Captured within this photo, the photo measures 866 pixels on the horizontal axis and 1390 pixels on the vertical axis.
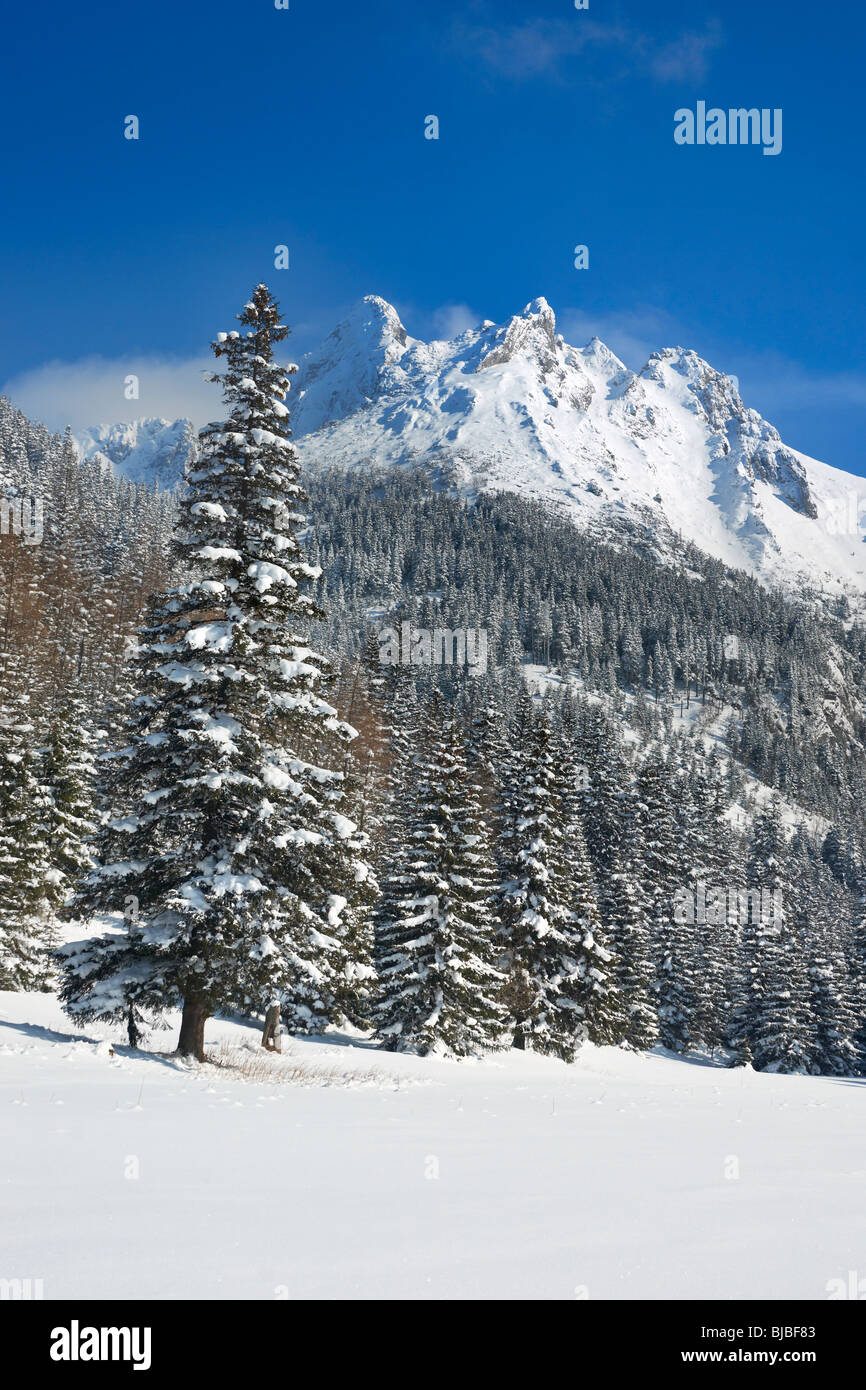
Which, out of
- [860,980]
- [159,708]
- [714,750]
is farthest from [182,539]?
[714,750]

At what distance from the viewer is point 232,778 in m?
14.9

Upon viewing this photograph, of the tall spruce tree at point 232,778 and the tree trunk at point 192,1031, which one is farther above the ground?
the tall spruce tree at point 232,778

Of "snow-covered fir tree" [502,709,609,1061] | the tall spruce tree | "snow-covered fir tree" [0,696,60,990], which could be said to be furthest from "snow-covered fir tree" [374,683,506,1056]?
"snow-covered fir tree" [0,696,60,990]

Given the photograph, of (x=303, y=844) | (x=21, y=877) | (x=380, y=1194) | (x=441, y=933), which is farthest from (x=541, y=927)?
(x=380, y=1194)

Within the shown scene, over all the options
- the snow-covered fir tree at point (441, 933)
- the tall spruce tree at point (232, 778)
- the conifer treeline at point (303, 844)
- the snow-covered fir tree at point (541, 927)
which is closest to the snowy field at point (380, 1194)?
the tall spruce tree at point (232, 778)

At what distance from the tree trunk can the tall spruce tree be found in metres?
0.03

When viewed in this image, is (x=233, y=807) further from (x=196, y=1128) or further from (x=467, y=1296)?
(x=467, y=1296)

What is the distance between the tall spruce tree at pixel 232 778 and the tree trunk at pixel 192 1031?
0.10 ft

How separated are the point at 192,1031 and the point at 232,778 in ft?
16.4

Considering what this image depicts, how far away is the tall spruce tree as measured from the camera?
14688mm

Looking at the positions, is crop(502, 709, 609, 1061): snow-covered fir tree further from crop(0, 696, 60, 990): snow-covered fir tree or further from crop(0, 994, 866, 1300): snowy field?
crop(0, 994, 866, 1300): snowy field

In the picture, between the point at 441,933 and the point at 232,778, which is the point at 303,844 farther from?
the point at 441,933

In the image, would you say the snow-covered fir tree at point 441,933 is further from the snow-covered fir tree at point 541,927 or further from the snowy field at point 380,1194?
the snowy field at point 380,1194

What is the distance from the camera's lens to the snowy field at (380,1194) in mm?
4914
